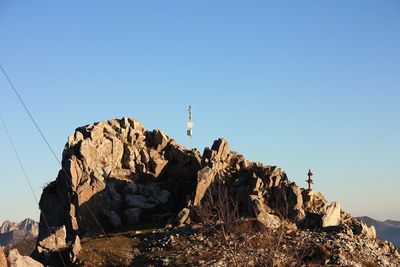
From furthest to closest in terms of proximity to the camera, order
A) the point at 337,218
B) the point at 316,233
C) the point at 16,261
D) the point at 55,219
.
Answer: the point at 55,219, the point at 337,218, the point at 316,233, the point at 16,261

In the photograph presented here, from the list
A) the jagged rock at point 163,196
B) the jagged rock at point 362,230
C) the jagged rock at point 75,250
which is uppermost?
the jagged rock at point 163,196

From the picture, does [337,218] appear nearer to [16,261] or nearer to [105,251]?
[105,251]

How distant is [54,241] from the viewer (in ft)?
171

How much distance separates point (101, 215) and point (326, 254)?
74.1ft

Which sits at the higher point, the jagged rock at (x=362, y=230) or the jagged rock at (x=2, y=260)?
the jagged rock at (x=362, y=230)

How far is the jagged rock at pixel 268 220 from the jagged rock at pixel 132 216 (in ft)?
40.3

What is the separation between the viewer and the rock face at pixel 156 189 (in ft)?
182

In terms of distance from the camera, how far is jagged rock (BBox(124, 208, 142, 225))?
57594 millimetres

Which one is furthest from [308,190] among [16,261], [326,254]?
[16,261]

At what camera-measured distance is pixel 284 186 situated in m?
57.7

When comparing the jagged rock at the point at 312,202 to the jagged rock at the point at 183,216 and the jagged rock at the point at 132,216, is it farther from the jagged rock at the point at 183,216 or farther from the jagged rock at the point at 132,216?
the jagged rock at the point at 132,216

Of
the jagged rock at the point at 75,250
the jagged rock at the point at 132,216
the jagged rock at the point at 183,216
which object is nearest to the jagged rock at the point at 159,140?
the jagged rock at the point at 132,216

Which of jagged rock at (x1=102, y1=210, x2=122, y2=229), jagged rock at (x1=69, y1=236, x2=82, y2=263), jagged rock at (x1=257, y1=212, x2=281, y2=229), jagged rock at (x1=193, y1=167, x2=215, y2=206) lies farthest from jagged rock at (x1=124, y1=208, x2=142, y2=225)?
jagged rock at (x1=257, y1=212, x2=281, y2=229)

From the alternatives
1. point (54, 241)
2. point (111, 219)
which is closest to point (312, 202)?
point (111, 219)
